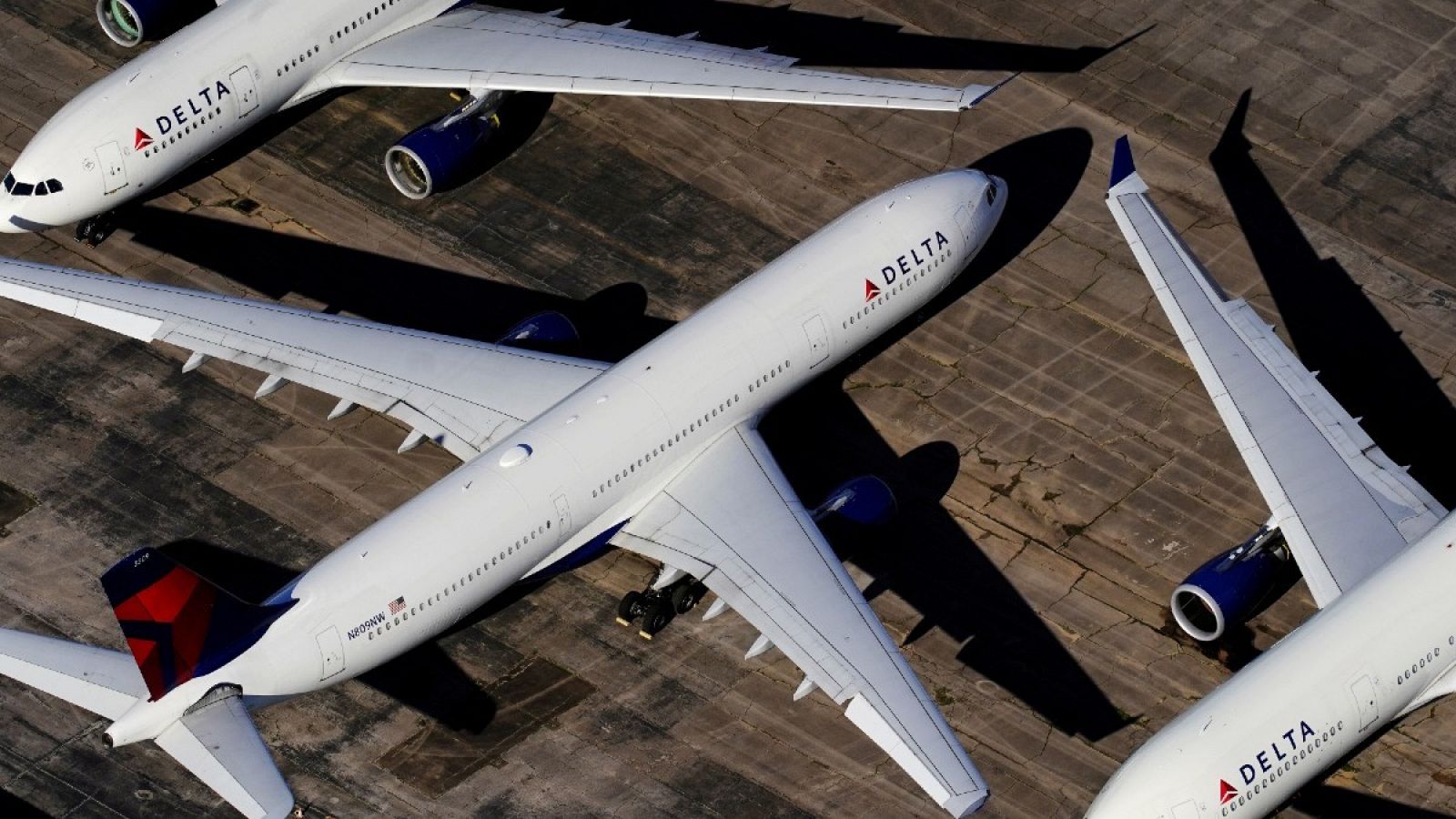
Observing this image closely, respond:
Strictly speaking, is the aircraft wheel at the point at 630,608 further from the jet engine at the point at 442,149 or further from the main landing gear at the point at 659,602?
the jet engine at the point at 442,149

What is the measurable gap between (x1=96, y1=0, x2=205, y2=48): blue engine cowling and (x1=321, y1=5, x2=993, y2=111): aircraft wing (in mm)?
6740

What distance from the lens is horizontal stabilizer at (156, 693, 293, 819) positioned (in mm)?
42312

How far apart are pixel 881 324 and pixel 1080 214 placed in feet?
30.1

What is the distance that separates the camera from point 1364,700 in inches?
1777

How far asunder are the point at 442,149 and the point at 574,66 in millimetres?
Result: 4165

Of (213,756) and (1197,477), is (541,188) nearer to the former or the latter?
(1197,477)

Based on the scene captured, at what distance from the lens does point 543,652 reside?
50688mm

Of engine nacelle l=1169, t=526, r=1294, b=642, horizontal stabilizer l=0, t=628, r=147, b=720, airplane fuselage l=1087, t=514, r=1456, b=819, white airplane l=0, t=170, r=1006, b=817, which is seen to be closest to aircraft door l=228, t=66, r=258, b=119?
white airplane l=0, t=170, r=1006, b=817

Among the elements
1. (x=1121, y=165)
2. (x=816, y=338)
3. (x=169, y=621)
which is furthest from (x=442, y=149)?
(x=169, y=621)

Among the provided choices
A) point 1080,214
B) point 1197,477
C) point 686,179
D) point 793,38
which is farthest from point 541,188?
point 1197,477

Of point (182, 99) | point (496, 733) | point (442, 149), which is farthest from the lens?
point (442, 149)

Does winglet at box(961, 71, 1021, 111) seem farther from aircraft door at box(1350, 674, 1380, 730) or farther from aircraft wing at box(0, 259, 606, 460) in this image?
aircraft door at box(1350, 674, 1380, 730)

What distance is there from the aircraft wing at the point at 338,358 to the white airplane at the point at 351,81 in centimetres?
674

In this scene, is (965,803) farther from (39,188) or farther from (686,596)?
(39,188)
